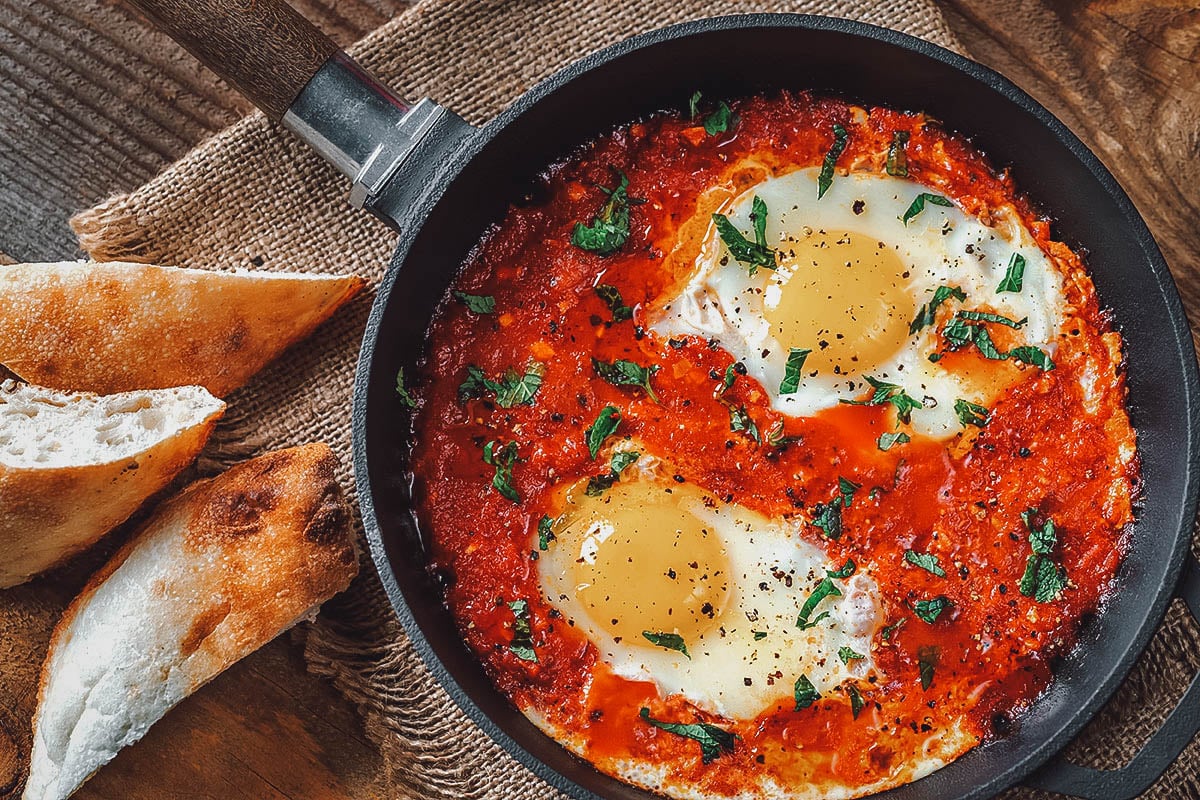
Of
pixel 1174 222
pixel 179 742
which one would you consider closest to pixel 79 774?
pixel 179 742

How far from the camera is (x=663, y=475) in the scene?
9.59ft

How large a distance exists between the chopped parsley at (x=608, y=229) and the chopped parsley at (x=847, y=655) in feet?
4.19

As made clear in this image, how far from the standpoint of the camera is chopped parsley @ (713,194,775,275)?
9.64 ft

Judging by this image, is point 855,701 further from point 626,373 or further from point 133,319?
point 133,319

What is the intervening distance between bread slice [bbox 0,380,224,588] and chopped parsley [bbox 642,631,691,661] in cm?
136

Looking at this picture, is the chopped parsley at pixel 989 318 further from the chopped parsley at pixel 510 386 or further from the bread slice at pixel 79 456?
the bread slice at pixel 79 456

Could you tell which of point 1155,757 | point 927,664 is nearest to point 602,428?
point 927,664

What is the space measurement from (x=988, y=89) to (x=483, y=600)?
6.46 ft

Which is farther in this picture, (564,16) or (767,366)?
(564,16)

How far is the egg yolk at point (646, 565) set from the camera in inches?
112

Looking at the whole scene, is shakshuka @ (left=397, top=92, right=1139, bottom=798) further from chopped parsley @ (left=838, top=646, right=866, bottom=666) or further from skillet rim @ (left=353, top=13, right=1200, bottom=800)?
skillet rim @ (left=353, top=13, right=1200, bottom=800)

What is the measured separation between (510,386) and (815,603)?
1.04m

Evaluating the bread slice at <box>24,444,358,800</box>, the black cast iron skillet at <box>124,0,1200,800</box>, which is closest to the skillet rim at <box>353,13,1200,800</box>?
the black cast iron skillet at <box>124,0,1200,800</box>

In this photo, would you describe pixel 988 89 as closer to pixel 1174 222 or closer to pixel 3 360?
pixel 1174 222
